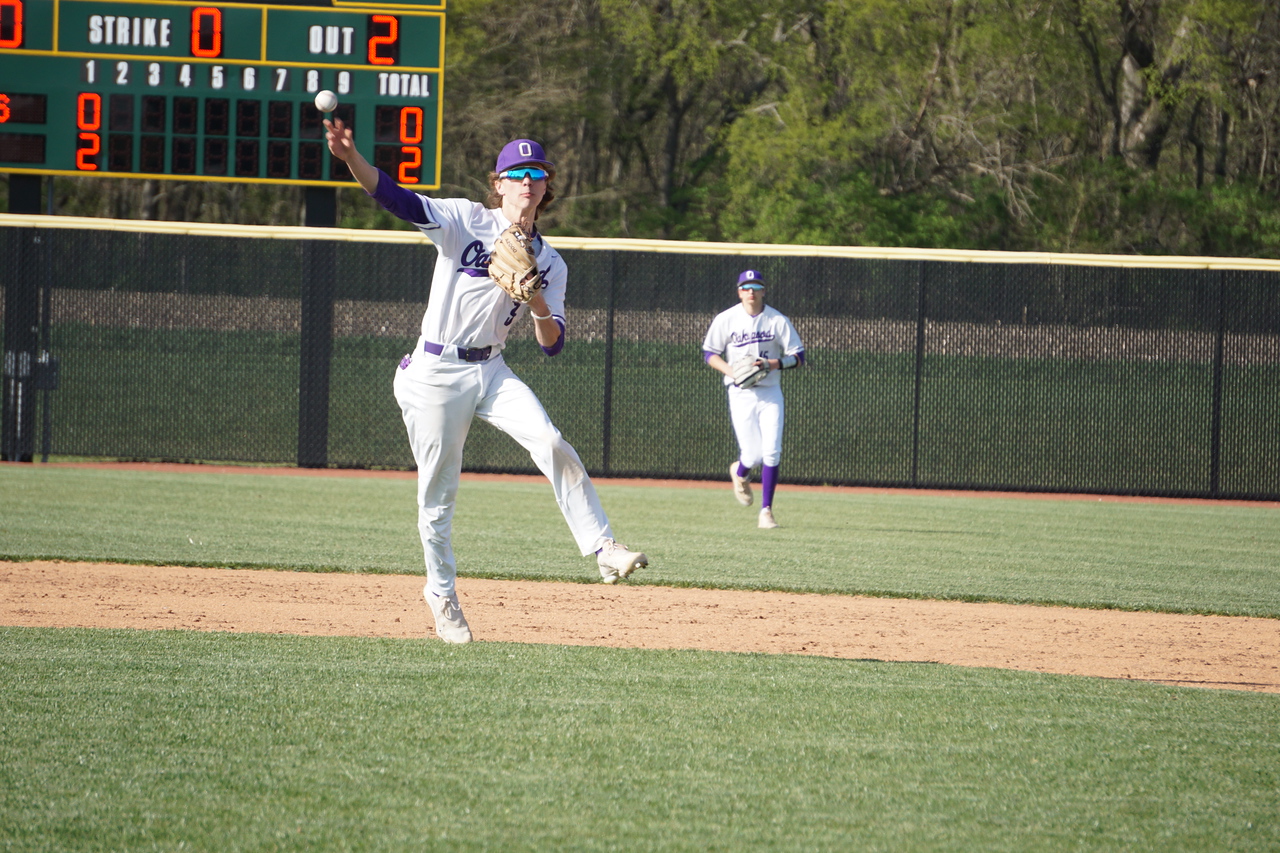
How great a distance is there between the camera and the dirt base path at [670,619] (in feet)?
17.2

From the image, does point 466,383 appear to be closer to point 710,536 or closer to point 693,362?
point 710,536

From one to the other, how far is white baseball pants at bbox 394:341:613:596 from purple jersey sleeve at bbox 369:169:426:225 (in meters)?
0.49

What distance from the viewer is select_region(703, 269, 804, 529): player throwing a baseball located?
368 inches

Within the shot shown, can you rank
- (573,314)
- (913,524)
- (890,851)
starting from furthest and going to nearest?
(573,314) → (913,524) → (890,851)

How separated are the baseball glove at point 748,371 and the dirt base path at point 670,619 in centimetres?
294

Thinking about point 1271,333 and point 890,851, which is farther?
point 1271,333

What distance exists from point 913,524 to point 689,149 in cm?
2341

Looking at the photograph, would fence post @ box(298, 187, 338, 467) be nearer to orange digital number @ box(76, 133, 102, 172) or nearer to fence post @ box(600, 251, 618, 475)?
orange digital number @ box(76, 133, 102, 172)

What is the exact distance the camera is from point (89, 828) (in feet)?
9.07

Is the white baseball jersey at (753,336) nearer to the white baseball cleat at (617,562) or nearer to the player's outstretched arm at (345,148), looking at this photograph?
the white baseball cleat at (617,562)

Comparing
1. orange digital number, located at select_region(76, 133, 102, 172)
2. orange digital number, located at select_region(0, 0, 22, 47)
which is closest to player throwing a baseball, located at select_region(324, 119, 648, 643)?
orange digital number, located at select_region(76, 133, 102, 172)

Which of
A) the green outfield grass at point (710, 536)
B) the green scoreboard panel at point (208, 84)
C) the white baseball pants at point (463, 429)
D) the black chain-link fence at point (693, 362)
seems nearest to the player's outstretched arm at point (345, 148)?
the white baseball pants at point (463, 429)

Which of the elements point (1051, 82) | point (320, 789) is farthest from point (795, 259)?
point (1051, 82)

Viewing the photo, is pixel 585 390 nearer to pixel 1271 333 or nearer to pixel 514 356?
pixel 514 356
